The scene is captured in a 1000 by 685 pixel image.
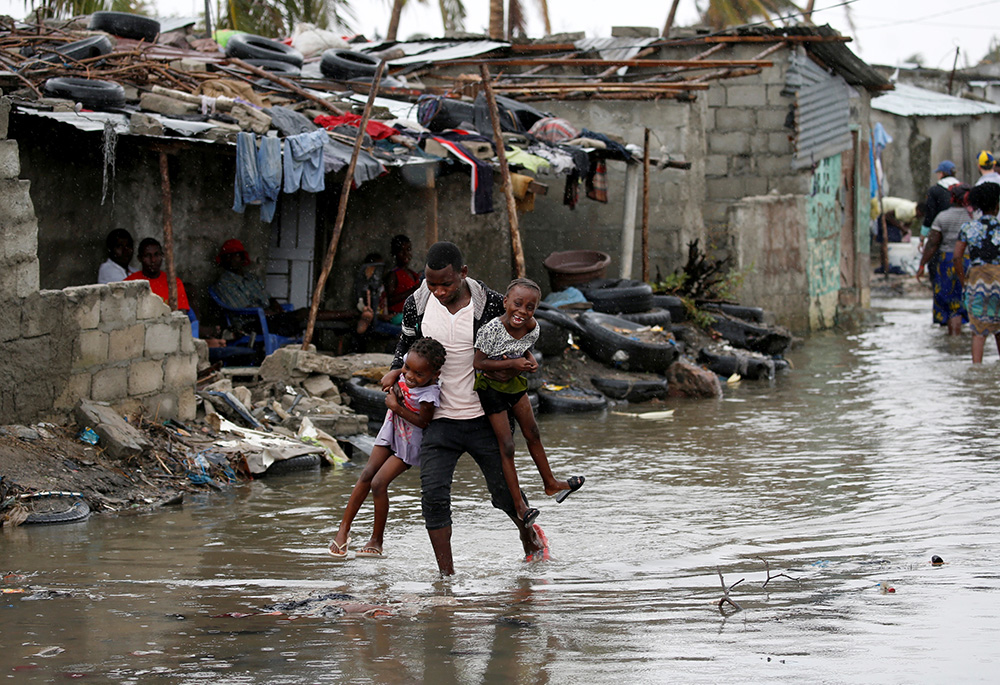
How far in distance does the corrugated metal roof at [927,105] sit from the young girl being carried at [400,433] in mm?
29188

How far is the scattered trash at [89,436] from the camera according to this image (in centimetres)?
788

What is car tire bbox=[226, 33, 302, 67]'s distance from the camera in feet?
48.2

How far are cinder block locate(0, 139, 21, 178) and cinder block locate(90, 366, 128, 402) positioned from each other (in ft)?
4.90

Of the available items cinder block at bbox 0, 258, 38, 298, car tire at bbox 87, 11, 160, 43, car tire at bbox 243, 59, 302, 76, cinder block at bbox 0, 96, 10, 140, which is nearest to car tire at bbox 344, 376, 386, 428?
cinder block at bbox 0, 258, 38, 298

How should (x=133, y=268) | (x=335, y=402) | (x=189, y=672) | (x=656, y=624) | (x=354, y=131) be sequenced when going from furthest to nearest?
(x=354, y=131), (x=133, y=268), (x=335, y=402), (x=656, y=624), (x=189, y=672)

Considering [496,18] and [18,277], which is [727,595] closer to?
[18,277]

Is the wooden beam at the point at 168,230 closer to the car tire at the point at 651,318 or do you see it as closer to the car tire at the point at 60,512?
the car tire at the point at 60,512

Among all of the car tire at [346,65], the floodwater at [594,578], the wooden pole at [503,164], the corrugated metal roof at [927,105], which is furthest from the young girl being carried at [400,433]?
the corrugated metal roof at [927,105]

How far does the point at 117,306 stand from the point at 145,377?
0.60 m

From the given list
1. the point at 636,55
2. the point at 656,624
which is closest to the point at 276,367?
the point at 656,624

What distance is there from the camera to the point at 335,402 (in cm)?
1042

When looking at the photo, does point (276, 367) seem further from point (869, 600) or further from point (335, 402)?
point (869, 600)

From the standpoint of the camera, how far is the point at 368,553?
20.0ft

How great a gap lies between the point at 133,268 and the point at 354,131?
106 inches
